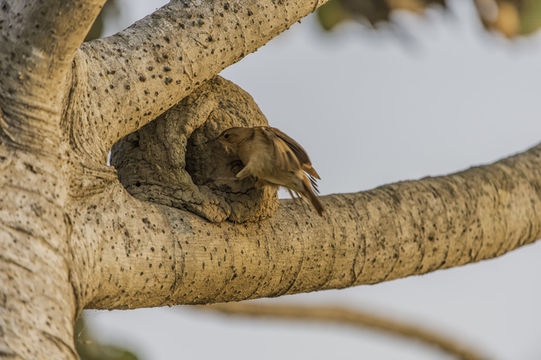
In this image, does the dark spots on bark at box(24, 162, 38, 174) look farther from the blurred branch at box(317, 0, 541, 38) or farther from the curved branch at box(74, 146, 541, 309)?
the blurred branch at box(317, 0, 541, 38)

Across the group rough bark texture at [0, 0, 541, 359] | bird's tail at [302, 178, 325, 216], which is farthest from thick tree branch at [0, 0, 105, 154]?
bird's tail at [302, 178, 325, 216]

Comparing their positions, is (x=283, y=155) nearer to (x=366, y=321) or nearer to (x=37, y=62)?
(x=37, y=62)

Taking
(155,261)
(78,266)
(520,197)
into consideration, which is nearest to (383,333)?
(520,197)

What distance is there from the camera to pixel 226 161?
1.91 meters

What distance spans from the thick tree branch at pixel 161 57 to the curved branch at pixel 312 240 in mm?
172

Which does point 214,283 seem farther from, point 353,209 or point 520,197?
point 520,197

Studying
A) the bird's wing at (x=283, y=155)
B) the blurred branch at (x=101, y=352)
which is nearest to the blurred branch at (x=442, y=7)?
the blurred branch at (x=101, y=352)

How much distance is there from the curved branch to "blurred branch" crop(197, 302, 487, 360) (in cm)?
128

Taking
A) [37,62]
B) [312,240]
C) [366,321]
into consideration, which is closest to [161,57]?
[37,62]

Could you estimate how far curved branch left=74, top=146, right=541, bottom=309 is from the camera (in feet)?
5.18

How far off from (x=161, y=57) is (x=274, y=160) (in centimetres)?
36

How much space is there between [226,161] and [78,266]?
0.59 meters

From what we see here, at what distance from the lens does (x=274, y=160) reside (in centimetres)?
171

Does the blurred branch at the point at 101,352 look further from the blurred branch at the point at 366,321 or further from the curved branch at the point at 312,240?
the curved branch at the point at 312,240
